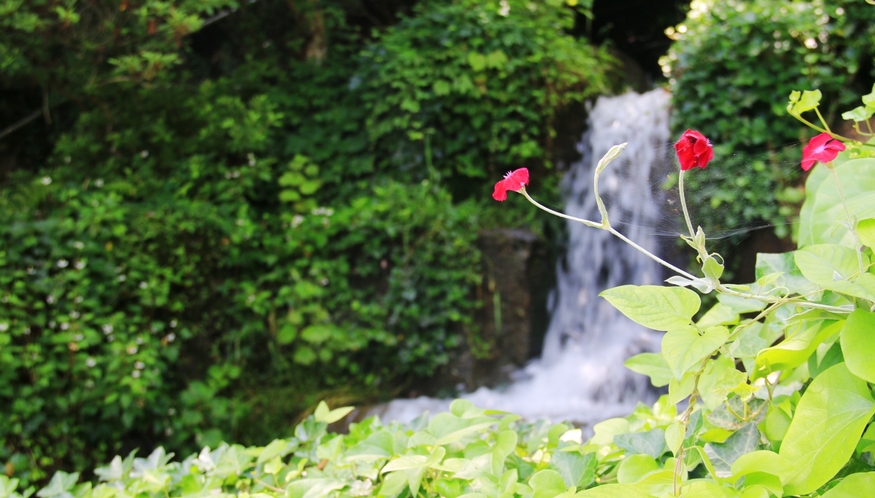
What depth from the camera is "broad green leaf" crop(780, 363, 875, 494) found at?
2.20ft

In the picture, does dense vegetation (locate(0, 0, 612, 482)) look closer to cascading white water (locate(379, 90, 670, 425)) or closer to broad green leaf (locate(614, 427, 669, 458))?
cascading white water (locate(379, 90, 670, 425))

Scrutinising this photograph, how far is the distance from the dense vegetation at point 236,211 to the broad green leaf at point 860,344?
3.85m

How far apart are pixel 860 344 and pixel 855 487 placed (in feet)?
0.48

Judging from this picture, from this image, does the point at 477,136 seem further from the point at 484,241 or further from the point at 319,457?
the point at 319,457

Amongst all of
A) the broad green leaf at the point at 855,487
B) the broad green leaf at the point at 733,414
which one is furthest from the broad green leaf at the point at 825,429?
the broad green leaf at the point at 733,414

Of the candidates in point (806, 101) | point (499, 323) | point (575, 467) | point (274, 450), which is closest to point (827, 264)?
point (806, 101)

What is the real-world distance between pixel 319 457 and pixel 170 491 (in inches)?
12.6

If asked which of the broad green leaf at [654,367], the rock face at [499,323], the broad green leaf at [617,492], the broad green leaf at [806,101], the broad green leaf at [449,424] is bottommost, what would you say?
the rock face at [499,323]

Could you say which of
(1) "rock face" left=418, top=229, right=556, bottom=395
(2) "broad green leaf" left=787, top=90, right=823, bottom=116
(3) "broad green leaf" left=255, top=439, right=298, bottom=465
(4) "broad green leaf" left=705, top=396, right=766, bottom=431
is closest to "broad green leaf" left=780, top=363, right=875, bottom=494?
(4) "broad green leaf" left=705, top=396, right=766, bottom=431

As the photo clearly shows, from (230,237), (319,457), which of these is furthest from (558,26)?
(319,457)

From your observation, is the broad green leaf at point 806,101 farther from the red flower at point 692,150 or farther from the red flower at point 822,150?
the red flower at point 692,150

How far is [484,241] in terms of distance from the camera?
473 centimetres

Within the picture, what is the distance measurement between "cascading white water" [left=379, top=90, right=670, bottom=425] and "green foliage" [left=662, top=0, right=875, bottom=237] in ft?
1.25

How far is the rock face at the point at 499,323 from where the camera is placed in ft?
15.2
